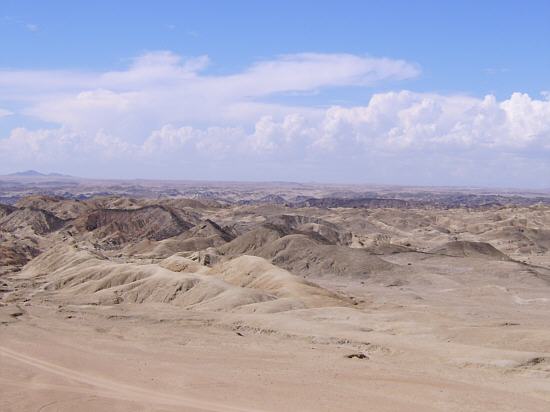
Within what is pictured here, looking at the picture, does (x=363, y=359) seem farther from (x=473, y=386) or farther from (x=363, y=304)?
(x=363, y=304)

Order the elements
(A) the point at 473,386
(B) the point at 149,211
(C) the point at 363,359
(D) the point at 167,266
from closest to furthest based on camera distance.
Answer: (A) the point at 473,386 → (C) the point at 363,359 → (D) the point at 167,266 → (B) the point at 149,211

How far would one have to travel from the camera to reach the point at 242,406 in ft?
76.9

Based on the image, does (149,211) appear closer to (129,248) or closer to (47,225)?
(47,225)

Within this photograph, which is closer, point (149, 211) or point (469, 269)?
point (469, 269)

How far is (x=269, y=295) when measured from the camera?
52.6 m

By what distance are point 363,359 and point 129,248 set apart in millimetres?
72951

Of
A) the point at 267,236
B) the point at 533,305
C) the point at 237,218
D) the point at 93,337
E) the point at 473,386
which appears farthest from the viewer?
the point at 237,218

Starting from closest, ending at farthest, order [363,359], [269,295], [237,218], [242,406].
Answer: [242,406]
[363,359]
[269,295]
[237,218]

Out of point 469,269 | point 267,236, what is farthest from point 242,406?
point 267,236

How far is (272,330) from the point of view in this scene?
131ft

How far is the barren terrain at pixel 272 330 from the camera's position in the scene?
25.0m

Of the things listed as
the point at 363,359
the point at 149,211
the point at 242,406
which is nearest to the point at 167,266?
the point at 363,359

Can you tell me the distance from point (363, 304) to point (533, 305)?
50.4 feet

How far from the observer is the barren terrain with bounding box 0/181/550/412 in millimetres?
24953
